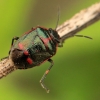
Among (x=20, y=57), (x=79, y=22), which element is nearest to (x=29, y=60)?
(x=20, y=57)

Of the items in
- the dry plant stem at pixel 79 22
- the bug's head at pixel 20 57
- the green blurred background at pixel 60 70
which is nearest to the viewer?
the bug's head at pixel 20 57

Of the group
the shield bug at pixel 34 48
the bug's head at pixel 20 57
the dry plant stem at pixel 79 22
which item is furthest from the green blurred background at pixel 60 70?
the bug's head at pixel 20 57

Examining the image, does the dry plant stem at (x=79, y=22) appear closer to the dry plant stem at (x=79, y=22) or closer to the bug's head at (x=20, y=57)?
the dry plant stem at (x=79, y=22)

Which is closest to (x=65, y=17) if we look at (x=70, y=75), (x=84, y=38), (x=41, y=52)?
(x=84, y=38)

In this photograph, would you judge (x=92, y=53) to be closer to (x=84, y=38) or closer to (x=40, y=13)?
(x=84, y=38)

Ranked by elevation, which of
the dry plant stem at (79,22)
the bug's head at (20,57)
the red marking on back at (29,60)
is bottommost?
the red marking on back at (29,60)

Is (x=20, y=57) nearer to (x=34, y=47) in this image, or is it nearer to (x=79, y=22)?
(x=34, y=47)
